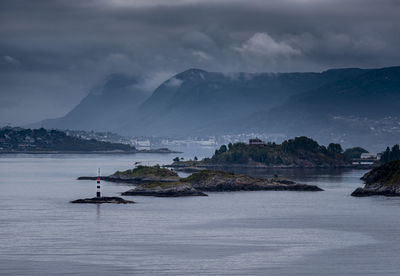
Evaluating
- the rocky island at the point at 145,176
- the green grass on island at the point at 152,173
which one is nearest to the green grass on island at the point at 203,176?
the rocky island at the point at 145,176

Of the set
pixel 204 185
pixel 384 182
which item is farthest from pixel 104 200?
pixel 384 182

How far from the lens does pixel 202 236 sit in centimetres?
8688

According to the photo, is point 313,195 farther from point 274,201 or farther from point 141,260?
point 141,260

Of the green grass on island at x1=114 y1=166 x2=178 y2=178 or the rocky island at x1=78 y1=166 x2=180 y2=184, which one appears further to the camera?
the green grass on island at x1=114 y1=166 x2=178 y2=178

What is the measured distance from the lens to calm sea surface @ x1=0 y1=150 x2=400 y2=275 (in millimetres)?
68188

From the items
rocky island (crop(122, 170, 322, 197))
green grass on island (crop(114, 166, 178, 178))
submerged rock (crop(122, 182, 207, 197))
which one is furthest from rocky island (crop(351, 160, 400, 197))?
green grass on island (crop(114, 166, 178, 178))

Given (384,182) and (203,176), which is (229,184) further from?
(384,182)

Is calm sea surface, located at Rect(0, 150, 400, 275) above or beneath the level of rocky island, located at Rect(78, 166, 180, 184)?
beneath

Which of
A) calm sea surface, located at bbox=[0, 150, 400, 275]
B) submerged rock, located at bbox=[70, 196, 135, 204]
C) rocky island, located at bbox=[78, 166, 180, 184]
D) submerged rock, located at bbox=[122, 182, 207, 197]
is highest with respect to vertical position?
rocky island, located at bbox=[78, 166, 180, 184]

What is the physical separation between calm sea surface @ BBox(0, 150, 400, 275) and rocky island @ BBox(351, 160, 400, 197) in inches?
121

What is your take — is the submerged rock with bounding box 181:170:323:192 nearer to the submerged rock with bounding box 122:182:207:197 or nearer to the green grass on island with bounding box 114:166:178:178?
the submerged rock with bounding box 122:182:207:197

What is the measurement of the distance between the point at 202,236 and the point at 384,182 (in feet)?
189

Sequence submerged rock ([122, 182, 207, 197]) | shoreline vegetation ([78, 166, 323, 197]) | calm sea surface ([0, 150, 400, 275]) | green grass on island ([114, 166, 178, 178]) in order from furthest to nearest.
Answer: green grass on island ([114, 166, 178, 178]) < shoreline vegetation ([78, 166, 323, 197]) < submerged rock ([122, 182, 207, 197]) < calm sea surface ([0, 150, 400, 275])

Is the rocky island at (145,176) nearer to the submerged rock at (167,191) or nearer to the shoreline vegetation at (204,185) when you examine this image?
the shoreline vegetation at (204,185)
